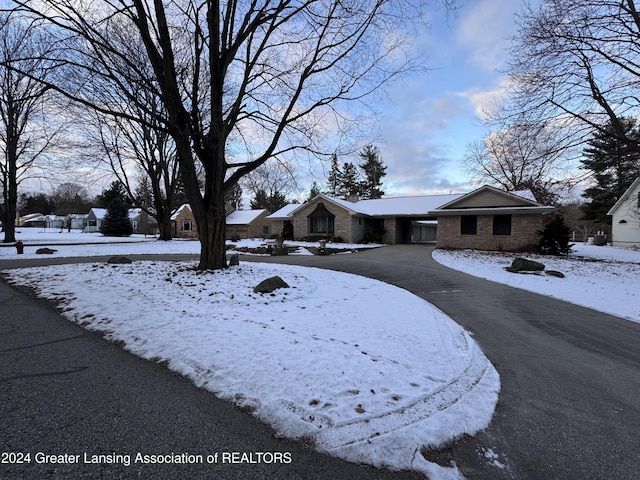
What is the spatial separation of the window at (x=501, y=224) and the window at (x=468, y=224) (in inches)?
44.3

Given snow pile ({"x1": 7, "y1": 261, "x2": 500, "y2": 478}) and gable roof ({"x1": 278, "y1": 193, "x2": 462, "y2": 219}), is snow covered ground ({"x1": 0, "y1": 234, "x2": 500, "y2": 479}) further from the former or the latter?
gable roof ({"x1": 278, "y1": 193, "x2": 462, "y2": 219})

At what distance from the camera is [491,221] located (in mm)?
19938

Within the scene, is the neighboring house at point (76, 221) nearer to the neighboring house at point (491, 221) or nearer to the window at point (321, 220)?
the window at point (321, 220)

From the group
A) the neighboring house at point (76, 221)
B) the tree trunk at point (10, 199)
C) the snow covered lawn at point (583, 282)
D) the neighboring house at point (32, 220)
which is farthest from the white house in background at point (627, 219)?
the neighboring house at point (32, 220)

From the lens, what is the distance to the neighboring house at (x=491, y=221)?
18766 mm

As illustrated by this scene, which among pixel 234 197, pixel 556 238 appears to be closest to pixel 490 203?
pixel 556 238

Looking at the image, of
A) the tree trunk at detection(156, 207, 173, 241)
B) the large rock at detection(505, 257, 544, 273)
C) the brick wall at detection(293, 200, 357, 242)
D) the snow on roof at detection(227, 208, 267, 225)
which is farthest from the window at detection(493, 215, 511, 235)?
the snow on roof at detection(227, 208, 267, 225)

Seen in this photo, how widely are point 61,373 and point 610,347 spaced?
7286 mm

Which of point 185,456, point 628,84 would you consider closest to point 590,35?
point 628,84

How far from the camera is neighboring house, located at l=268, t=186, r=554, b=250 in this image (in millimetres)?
19141

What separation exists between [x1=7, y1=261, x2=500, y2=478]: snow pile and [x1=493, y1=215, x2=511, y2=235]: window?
52.8 feet

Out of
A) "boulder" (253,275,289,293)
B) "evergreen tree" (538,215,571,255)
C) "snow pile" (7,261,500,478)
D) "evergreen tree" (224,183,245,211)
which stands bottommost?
"snow pile" (7,261,500,478)

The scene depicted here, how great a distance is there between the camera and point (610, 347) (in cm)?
459

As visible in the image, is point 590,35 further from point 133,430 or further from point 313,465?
point 133,430
